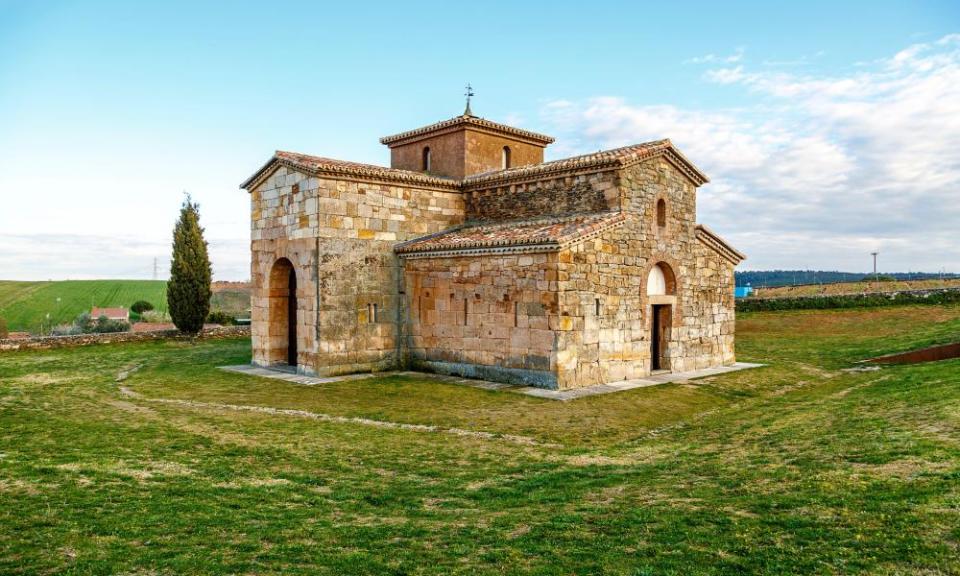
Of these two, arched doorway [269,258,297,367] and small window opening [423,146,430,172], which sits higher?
small window opening [423,146,430,172]

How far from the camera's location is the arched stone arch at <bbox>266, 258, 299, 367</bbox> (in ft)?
59.8

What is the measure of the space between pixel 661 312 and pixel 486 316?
5313 mm

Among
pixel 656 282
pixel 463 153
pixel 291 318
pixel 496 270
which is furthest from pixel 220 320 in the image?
pixel 656 282

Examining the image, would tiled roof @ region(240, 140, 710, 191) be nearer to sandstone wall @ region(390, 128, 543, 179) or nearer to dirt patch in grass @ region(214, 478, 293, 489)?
sandstone wall @ region(390, 128, 543, 179)

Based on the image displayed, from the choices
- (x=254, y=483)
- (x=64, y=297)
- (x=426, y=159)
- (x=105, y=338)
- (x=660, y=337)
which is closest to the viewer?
(x=254, y=483)

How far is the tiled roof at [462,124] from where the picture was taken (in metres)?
20.8

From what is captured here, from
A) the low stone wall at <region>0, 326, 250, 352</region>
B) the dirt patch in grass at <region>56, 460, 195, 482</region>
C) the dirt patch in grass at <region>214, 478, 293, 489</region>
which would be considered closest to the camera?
the dirt patch in grass at <region>214, 478, 293, 489</region>

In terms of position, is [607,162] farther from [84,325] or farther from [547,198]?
[84,325]

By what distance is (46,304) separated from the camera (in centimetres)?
5600

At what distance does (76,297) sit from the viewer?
61.4 metres

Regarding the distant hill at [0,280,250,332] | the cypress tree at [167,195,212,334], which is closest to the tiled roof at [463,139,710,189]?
the cypress tree at [167,195,212,334]

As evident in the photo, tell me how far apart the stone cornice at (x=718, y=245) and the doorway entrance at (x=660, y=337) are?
2.64m

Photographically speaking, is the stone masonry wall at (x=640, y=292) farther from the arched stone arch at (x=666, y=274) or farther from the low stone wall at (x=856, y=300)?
the low stone wall at (x=856, y=300)

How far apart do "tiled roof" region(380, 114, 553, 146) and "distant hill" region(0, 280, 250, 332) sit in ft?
113
